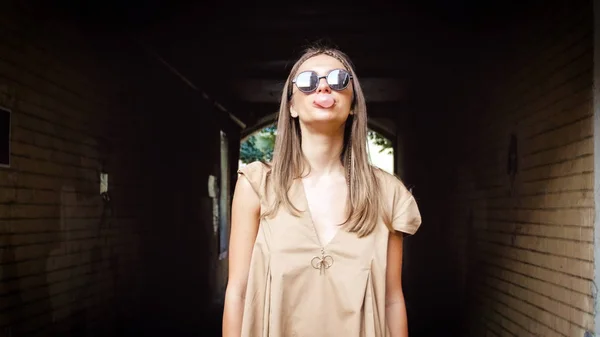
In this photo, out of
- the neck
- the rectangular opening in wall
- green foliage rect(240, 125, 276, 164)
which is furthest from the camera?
green foliage rect(240, 125, 276, 164)

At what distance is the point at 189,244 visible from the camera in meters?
10.4

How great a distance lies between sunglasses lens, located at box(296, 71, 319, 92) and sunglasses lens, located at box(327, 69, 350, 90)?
0.14 feet

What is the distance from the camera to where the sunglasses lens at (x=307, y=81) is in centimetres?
229

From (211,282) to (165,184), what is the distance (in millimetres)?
3208

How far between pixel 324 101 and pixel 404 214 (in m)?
0.42

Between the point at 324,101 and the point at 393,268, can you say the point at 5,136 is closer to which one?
the point at 324,101

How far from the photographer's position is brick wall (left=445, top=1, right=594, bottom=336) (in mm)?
4270

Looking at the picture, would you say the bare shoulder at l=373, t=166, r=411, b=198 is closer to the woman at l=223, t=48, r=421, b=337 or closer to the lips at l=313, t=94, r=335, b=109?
the woman at l=223, t=48, r=421, b=337

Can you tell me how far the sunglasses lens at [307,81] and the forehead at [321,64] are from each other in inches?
1.3

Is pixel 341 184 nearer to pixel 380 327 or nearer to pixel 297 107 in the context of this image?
pixel 297 107

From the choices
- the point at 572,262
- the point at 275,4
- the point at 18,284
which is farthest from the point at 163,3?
the point at 572,262

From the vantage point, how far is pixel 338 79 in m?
2.30

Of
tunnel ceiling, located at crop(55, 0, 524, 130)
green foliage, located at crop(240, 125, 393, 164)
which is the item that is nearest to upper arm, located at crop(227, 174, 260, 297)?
tunnel ceiling, located at crop(55, 0, 524, 130)

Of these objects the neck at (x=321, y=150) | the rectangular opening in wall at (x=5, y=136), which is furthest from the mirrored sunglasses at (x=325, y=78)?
the rectangular opening in wall at (x=5, y=136)
